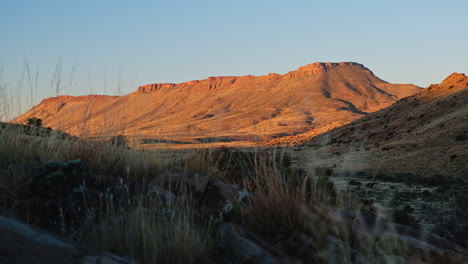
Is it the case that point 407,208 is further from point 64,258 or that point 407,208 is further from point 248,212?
point 64,258

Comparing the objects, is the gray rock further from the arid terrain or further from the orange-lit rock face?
the orange-lit rock face

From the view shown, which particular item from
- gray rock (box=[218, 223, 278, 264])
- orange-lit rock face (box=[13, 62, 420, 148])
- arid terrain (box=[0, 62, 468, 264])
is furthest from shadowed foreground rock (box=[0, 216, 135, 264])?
orange-lit rock face (box=[13, 62, 420, 148])

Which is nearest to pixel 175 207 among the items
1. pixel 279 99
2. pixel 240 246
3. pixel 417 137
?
pixel 240 246

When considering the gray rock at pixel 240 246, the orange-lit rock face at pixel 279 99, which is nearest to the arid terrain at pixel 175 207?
the gray rock at pixel 240 246

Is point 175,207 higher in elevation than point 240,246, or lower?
higher

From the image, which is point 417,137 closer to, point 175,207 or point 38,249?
point 175,207

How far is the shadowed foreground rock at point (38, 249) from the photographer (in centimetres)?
256

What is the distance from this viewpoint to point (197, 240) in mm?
3381

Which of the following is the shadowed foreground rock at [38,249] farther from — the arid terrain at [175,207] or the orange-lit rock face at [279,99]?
the orange-lit rock face at [279,99]

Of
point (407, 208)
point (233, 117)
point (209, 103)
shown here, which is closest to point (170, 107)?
point (209, 103)

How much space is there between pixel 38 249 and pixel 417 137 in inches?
1308

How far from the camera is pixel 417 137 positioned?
32094 millimetres

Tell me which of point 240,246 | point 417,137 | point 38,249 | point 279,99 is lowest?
point 240,246

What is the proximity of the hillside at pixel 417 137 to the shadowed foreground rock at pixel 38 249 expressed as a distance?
1198 cm
